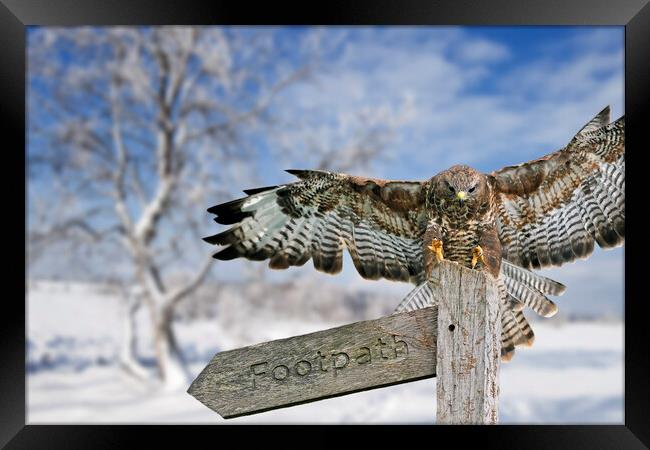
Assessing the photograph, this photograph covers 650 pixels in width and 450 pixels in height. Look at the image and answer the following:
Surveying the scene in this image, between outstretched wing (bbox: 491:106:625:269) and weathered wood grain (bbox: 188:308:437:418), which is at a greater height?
outstretched wing (bbox: 491:106:625:269)

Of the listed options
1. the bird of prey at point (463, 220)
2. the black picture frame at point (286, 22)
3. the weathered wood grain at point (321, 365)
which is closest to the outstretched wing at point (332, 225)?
the bird of prey at point (463, 220)

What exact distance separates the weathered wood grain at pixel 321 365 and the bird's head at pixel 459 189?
3.25ft

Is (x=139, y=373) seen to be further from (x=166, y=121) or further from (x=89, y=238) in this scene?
(x=166, y=121)

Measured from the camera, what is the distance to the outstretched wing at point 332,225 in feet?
9.43

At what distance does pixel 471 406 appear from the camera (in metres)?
1.80

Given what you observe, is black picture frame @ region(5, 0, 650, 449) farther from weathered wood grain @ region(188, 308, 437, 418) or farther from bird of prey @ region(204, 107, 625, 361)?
weathered wood grain @ region(188, 308, 437, 418)

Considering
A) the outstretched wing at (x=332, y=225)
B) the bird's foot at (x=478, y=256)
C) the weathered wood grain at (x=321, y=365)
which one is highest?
the outstretched wing at (x=332, y=225)

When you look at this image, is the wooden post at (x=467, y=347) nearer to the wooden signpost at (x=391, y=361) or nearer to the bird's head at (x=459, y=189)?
the wooden signpost at (x=391, y=361)

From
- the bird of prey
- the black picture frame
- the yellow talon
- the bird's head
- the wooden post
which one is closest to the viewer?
the wooden post

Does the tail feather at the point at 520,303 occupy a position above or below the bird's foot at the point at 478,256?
below

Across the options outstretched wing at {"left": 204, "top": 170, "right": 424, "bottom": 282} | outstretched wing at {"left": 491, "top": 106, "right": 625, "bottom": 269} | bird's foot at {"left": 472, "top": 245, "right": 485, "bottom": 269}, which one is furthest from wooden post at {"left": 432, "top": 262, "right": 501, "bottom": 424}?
outstretched wing at {"left": 491, "top": 106, "right": 625, "bottom": 269}

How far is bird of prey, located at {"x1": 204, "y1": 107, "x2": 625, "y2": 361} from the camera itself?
284 centimetres
